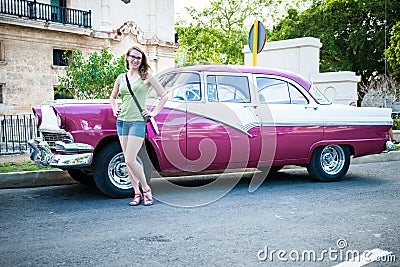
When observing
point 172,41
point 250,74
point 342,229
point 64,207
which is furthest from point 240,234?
point 172,41

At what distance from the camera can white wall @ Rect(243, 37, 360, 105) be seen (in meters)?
14.3

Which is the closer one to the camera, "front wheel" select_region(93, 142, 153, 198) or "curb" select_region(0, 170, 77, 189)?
"front wheel" select_region(93, 142, 153, 198)

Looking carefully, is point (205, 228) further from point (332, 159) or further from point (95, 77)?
point (95, 77)

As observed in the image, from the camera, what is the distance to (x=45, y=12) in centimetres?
2359

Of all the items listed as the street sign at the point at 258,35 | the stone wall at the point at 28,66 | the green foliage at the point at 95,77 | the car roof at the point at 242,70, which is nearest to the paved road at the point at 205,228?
the car roof at the point at 242,70

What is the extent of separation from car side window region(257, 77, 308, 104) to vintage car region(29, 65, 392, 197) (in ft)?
0.05

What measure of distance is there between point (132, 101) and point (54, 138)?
1287mm

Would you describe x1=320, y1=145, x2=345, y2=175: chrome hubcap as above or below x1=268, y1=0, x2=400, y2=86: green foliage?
below

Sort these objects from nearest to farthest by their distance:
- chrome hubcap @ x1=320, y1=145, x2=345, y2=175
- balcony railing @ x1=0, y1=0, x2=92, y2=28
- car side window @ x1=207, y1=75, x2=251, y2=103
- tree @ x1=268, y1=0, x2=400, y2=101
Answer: car side window @ x1=207, y1=75, x2=251, y2=103 < chrome hubcap @ x1=320, y1=145, x2=345, y2=175 < balcony railing @ x1=0, y1=0, x2=92, y2=28 < tree @ x1=268, y1=0, x2=400, y2=101

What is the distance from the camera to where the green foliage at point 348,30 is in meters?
33.2

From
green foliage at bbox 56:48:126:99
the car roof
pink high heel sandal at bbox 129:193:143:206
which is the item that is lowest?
pink high heel sandal at bbox 129:193:143:206

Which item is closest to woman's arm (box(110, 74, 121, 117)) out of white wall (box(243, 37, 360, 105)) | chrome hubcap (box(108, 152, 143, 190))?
chrome hubcap (box(108, 152, 143, 190))

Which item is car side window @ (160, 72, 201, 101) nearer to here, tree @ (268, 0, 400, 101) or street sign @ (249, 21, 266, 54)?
street sign @ (249, 21, 266, 54)

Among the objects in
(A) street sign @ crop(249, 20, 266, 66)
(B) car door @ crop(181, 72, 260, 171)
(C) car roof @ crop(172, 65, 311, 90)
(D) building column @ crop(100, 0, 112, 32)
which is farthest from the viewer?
(D) building column @ crop(100, 0, 112, 32)
